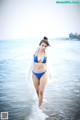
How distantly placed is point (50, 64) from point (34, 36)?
52cm

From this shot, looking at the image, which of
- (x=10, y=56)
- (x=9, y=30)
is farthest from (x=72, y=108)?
(x=9, y=30)

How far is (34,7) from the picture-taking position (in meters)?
3.19

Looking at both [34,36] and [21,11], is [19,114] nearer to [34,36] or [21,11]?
[34,36]

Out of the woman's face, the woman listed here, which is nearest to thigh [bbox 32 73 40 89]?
the woman

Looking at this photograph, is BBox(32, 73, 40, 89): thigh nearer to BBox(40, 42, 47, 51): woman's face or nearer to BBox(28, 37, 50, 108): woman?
BBox(28, 37, 50, 108): woman

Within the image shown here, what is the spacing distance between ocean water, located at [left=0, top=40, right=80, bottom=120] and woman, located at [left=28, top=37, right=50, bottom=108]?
87mm

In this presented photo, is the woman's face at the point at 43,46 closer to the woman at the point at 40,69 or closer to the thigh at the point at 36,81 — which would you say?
the woman at the point at 40,69

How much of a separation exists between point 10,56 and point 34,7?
862 mm

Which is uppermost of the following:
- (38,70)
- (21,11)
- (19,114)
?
(21,11)

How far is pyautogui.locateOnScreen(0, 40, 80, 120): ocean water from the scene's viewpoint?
2920 mm

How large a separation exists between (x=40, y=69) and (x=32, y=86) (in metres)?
0.31

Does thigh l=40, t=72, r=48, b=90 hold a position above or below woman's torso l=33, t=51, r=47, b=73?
below

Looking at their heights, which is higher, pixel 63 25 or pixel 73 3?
pixel 73 3

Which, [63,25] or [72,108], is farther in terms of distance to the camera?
[63,25]
